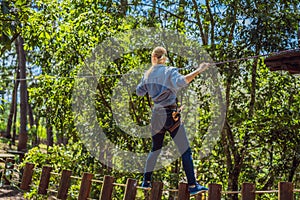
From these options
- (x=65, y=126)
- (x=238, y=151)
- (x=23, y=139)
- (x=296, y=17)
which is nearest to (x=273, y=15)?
(x=296, y=17)

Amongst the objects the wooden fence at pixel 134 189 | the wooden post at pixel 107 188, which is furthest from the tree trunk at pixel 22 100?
the wooden post at pixel 107 188

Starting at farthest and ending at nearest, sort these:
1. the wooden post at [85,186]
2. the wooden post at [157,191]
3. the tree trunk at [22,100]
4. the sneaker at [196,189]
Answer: the tree trunk at [22,100]
the wooden post at [85,186]
the wooden post at [157,191]
the sneaker at [196,189]

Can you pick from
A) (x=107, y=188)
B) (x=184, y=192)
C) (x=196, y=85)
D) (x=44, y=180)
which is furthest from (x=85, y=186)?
(x=196, y=85)

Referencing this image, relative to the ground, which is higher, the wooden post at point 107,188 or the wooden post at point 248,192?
the wooden post at point 248,192

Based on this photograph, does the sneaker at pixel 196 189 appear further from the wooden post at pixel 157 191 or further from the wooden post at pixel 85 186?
the wooden post at pixel 85 186

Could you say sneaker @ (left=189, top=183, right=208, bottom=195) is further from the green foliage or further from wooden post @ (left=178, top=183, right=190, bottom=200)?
the green foliage

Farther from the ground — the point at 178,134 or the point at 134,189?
the point at 178,134

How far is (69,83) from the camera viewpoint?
739 centimetres

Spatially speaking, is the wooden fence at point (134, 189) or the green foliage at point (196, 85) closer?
the wooden fence at point (134, 189)

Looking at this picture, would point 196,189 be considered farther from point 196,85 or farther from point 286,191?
point 196,85

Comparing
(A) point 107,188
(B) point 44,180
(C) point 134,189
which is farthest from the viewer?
(B) point 44,180

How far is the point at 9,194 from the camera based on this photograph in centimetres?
1152

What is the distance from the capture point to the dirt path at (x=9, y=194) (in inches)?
443

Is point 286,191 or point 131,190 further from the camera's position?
point 131,190
